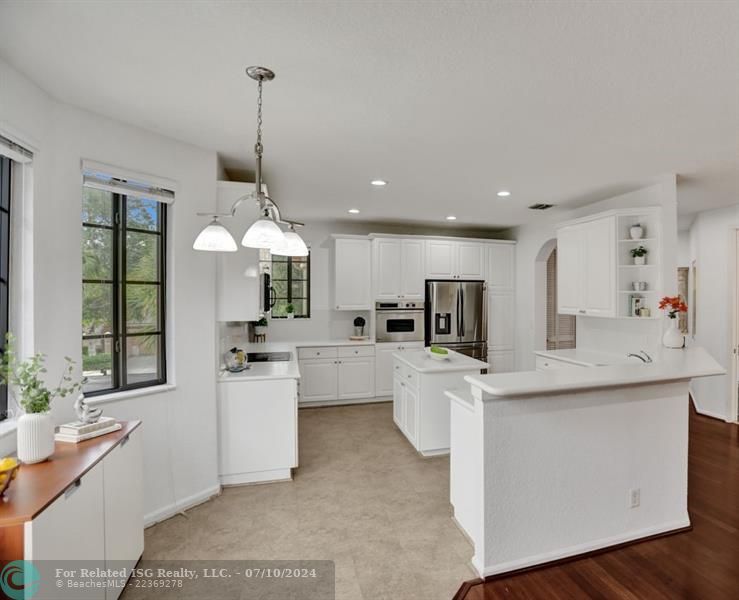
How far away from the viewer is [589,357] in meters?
3.92

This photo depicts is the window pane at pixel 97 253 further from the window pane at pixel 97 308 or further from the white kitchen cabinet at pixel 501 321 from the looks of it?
the white kitchen cabinet at pixel 501 321

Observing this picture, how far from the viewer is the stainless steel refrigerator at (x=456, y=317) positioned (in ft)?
18.1

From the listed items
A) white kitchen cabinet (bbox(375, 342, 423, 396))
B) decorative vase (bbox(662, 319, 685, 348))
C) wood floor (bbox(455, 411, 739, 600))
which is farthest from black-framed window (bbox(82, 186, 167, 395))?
decorative vase (bbox(662, 319, 685, 348))

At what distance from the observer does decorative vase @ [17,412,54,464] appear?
1.54 meters

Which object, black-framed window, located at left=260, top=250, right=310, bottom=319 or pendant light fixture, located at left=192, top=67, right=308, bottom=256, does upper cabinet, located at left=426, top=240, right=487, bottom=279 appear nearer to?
black-framed window, located at left=260, top=250, right=310, bottom=319

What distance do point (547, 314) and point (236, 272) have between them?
4684 millimetres

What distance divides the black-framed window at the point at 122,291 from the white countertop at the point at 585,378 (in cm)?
220

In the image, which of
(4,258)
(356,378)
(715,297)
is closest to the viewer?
(4,258)

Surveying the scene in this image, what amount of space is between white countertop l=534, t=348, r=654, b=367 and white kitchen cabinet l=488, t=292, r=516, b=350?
152 cm

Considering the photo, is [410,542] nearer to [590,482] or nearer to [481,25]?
[590,482]

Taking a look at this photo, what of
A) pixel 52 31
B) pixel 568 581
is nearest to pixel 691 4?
pixel 52 31

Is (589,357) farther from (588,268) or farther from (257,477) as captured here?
(257,477)

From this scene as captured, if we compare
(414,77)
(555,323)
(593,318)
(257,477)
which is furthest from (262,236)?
(555,323)

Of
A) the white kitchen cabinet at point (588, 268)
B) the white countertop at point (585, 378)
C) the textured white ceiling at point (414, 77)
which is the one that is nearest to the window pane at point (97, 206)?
the textured white ceiling at point (414, 77)
